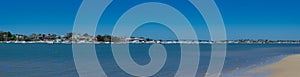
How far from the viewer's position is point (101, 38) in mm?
176375

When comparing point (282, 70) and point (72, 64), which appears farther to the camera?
point (72, 64)

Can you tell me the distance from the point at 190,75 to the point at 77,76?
5.60m

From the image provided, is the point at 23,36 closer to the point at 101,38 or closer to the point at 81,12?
the point at 101,38

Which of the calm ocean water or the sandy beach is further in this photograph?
the calm ocean water

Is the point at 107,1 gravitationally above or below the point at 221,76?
above

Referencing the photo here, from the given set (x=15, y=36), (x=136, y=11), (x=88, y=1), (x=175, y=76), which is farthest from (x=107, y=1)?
(x=15, y=36)

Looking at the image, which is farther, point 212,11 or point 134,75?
point 134,75

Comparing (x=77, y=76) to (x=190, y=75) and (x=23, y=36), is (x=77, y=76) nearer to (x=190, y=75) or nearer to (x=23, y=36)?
(x=190, y=75)

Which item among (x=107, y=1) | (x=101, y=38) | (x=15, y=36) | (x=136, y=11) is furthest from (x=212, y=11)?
(x=15, y=36)

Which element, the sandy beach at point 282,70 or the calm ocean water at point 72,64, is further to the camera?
the calm ocean water at point 72,64

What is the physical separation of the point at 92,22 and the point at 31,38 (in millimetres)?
185452

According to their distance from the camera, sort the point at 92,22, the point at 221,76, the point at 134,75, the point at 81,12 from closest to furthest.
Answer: the point at 81,12 < the point at 92,22 < the point at 221,76 < the point at 134,75

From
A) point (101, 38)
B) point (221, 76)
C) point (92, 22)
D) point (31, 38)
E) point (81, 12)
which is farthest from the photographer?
point (31, 38)

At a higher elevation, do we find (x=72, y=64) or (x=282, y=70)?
(x=72, y=64)
